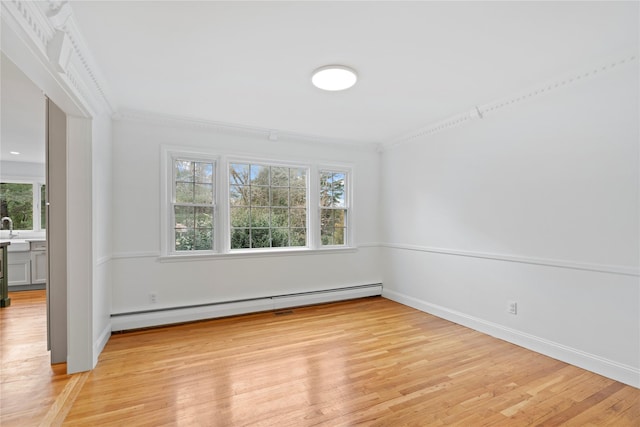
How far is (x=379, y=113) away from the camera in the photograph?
368cm

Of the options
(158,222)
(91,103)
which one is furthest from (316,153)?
(91,103)

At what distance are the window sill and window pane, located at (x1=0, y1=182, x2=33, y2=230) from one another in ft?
16.1

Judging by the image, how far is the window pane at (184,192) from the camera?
393 cm

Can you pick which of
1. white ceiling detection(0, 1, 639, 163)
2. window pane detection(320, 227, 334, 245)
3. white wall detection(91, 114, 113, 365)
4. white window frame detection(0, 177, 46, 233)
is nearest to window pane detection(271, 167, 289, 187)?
window pane detection(320, 227, 334, 245)

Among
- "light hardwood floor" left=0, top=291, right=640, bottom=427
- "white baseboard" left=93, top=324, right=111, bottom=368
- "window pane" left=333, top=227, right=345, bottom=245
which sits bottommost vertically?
"light hardwood floor" left=0, top=291, right=640, bottom=427

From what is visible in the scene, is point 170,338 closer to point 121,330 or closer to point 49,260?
point 121,330

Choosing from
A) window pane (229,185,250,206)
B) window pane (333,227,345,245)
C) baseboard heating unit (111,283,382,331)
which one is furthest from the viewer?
window pane (333,227,345,245)

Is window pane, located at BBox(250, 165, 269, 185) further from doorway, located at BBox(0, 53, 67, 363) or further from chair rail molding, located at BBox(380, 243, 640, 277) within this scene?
chair rail molding, located at BBox(380, 243, 640, 277)

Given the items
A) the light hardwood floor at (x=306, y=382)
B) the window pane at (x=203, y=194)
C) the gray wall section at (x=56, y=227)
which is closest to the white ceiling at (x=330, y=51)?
the gray wall section at (x=56, y=227)

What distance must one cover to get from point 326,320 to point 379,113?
2.64 m

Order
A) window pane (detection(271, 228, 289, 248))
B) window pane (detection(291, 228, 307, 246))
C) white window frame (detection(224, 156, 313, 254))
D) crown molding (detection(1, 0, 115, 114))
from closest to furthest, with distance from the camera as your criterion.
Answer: crown molding (detection(1, 0, 115, 114)), white window frame (detection(224, 156, 313, 254)), window pane (detection(271, 228, 289, 248)), window pane (detection(291, 228, 307, 246))

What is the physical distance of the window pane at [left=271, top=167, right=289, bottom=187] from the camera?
4.54 m

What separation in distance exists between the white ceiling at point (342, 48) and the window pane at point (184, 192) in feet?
3.21

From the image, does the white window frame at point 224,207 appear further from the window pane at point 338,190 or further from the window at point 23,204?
the window at point 23,204
